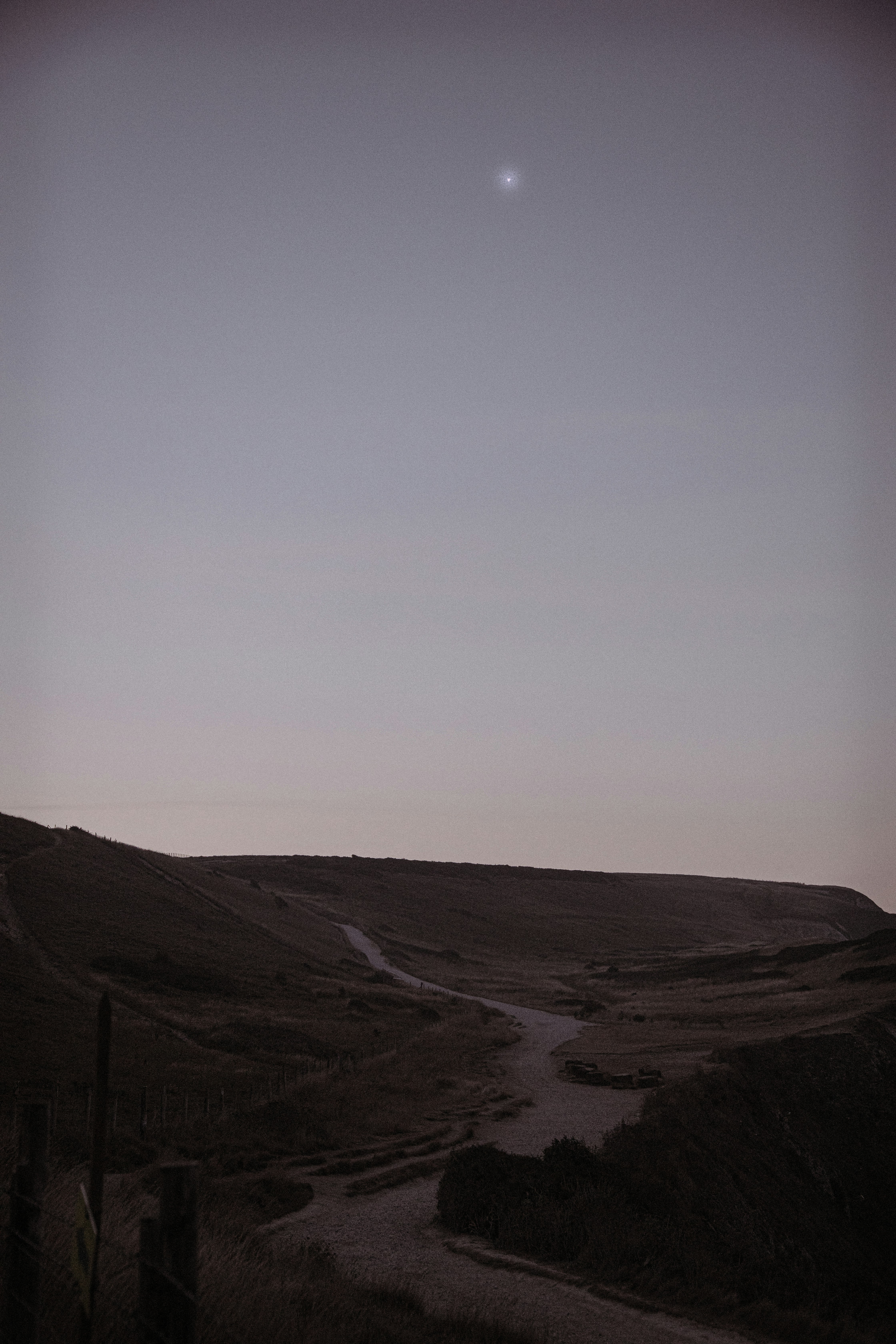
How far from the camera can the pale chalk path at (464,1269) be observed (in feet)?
38.9

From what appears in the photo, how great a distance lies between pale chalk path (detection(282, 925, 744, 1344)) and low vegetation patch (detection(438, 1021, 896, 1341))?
696 millimetres

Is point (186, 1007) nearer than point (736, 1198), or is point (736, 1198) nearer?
point (736, 1198)

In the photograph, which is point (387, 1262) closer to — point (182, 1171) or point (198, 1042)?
point (182, 1171)

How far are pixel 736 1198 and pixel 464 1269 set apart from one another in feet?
27.6

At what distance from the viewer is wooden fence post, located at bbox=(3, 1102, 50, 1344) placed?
7.00m

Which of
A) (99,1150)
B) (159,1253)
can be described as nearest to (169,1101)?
(159,1253)

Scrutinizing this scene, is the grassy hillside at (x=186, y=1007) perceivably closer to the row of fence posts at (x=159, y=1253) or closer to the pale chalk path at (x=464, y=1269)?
the pale chalk path at (x=464, y=1269)

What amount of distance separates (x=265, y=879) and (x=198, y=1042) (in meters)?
111

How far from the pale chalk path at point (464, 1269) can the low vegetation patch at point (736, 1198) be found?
0.70 m

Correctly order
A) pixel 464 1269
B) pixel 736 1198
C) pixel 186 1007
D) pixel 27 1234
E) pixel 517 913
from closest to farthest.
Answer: pixel 27 1234, pixel 464 1269, pixel 736 1198, pixel 186 1007, pixel 517 913

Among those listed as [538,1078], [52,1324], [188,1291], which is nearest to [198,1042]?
[538,1078]

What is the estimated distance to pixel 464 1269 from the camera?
1423 cm

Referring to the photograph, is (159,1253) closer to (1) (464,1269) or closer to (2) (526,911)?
(1) (464,1269)

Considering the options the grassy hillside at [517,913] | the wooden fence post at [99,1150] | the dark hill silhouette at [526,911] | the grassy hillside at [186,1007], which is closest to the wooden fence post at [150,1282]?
the wooden fence post at [99,1150]
